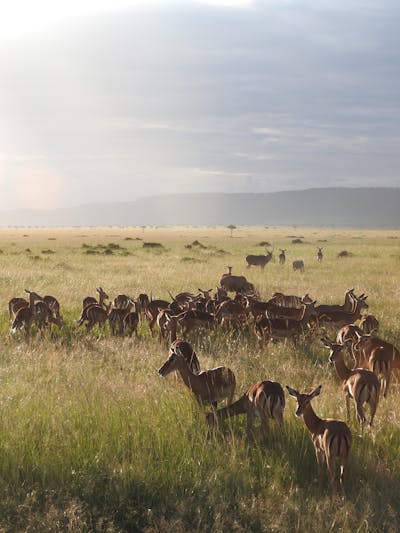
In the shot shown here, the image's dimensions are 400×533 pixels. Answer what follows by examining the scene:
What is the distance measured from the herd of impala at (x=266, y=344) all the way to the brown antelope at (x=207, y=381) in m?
0.01

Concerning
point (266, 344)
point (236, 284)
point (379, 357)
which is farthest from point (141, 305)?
point (379, 357)

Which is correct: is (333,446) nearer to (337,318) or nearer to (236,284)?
(337,318)

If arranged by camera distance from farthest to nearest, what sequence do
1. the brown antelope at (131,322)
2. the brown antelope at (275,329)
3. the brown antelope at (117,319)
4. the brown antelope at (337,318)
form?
the brown antelope at (337,318)
the brown antelope at (117,319)
the brown antelope at (131,322)
the brown antelope at (275,329)

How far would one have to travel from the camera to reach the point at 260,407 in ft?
19.6

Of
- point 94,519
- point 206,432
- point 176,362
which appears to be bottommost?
point 94,519

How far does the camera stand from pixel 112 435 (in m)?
6.24

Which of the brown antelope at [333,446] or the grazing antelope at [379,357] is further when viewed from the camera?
the grazing antelope at [379,357]

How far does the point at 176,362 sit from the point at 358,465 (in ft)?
7.93

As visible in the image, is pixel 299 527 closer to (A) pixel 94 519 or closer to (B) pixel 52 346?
(A) pixel 94 519

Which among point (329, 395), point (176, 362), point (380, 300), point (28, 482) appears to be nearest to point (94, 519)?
point (28, 482)

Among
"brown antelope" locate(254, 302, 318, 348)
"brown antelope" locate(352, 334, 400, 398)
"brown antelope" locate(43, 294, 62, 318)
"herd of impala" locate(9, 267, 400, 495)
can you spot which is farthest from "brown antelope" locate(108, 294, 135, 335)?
"brown antelope" locate(352, 334, 400, 398)

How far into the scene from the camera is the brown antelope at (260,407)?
19.3ft

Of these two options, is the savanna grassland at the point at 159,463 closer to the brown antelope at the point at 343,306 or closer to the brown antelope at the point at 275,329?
the brown antelope at the point at 275,329

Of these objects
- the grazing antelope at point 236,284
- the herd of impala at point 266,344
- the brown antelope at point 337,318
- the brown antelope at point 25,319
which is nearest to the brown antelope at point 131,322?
the herd of impala at point 266,344
